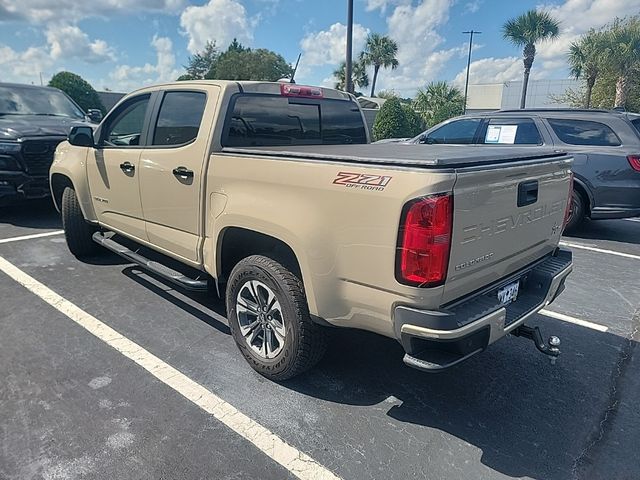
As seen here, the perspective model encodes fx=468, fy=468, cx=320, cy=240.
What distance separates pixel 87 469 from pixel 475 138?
23.6 feet

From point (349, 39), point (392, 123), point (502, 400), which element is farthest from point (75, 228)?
point (392, 123)

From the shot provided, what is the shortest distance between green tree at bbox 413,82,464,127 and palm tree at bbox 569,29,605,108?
8.25m

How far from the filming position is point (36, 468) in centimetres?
232

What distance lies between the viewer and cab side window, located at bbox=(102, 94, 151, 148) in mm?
4152

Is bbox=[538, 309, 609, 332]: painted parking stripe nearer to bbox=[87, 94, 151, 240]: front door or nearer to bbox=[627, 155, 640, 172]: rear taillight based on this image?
bbox=[627, 155, 640, 172]: rear taillight

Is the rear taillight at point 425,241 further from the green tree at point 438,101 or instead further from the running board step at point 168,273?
the green tree at point 438,101

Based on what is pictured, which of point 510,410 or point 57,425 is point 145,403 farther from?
point 510,410

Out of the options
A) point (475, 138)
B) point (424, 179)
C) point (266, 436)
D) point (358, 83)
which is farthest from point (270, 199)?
point (358, 83)

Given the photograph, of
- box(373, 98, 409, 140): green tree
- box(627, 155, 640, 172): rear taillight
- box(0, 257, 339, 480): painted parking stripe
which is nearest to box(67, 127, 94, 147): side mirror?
box(0, 257, 339, 480): painted parking stripe

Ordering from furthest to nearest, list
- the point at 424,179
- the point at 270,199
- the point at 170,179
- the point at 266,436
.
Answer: the point at 170,179 < the point at 270,199 < the point at 266,436 < the point at 424,179

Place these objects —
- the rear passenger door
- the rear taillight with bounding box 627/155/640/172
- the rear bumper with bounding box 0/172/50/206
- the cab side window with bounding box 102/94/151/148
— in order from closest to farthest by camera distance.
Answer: the rear passenger door, the cab side window with bounding box 102/94/151/148, the rear taillight with bounding box 627/155/640/172, the rear bumper with bounding box 0/172/50/206

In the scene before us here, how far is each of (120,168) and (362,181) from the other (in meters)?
2.75

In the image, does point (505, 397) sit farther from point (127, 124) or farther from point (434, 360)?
point (127, 124)

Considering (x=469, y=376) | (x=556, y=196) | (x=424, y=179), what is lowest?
(x=469, y=376)
